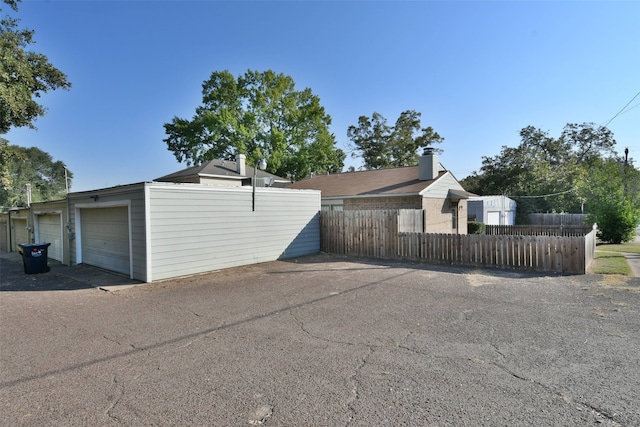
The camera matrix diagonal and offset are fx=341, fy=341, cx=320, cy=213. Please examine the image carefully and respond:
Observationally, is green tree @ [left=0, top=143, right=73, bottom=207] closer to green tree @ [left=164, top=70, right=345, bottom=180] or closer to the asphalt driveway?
green tree @ [left=164, top=70, right=345, bottom=180]

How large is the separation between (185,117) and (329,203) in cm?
2436

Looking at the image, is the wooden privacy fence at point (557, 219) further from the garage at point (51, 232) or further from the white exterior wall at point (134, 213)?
the garage at point (51, 232)

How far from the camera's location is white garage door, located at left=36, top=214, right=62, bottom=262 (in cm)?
1358

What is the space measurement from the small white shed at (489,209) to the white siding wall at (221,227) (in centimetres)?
1506

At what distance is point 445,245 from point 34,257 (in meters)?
13.3

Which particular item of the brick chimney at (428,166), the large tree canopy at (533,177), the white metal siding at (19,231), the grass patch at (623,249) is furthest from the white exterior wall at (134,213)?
the large tree canopy at (533,177)

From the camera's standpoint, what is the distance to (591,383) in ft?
11.3

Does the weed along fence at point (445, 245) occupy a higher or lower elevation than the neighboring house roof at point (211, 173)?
lower

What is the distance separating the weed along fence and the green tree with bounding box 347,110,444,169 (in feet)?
98.1

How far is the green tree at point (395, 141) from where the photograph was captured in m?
42.7

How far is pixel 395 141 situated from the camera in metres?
42.6

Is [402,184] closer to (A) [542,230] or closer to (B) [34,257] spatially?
(A) [542,230]

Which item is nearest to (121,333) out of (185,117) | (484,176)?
(185,117)

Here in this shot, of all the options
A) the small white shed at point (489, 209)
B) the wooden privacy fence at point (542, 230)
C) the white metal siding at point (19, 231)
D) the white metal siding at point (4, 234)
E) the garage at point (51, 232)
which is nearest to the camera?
the garage at point (51, 232)
